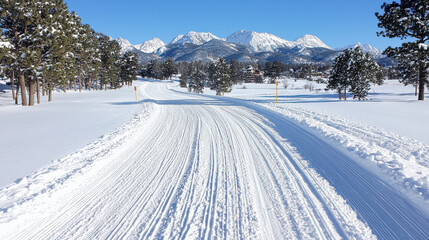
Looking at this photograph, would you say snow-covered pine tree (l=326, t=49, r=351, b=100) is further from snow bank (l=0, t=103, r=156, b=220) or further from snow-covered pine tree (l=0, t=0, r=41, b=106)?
snow-covered pine tree (l=0, t=0, r=41, b=106)

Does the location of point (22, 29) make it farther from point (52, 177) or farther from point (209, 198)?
point (209, 198)

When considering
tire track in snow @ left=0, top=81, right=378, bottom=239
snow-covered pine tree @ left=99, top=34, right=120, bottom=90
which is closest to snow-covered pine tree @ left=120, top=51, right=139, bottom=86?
snow-covered pine tree @ left=99, top=34, right=120, bottom=90

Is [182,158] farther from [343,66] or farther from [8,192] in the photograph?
[343,66]

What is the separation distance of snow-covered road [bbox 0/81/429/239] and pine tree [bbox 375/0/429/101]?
58.1ft

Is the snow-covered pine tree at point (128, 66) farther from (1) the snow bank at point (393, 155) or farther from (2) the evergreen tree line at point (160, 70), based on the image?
(1) the snow bank at point (393, 155)

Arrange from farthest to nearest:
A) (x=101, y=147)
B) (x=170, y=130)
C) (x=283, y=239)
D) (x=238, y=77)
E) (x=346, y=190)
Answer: (x=238, y=77)
(x=170, y=130)
(x=101, y=147)
(x=346, y=190)
(x=283, y=239)

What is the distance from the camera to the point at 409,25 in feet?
54.5

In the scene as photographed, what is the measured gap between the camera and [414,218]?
10.1ft

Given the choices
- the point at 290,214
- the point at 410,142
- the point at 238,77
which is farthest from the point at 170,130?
the point at 238,77

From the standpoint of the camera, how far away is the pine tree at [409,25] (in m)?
16.3

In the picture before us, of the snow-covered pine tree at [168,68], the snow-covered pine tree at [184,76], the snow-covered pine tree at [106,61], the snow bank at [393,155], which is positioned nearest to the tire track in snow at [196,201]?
the snow bank at [393,155]

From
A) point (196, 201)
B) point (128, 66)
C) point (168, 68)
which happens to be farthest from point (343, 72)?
point (168, 68)

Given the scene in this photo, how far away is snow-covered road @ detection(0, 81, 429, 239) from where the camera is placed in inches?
114

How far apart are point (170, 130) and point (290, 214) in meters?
6.24
